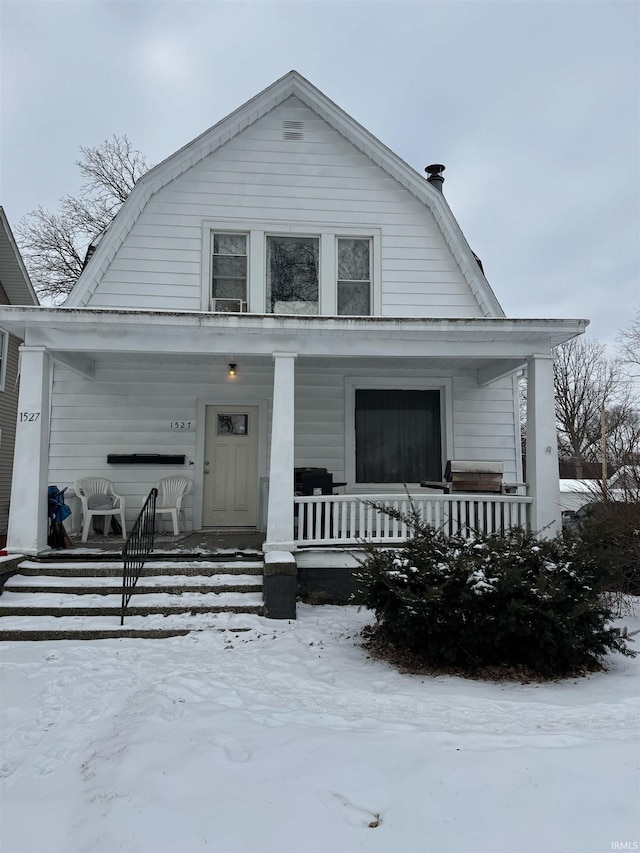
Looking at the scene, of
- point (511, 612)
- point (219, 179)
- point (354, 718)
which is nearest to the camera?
point (354, 718)

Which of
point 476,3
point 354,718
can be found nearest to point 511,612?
point 354,718

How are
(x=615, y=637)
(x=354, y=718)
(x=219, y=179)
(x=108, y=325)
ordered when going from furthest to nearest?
(x=219, y=179) → (x=108, y=325) → (x=615, y=637) → (x=354, y=718)

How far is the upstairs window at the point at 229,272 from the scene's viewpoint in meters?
8.43

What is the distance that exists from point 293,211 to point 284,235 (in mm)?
410

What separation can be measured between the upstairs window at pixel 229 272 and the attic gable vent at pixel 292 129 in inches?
71.9

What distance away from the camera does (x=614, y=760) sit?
8.77 ft

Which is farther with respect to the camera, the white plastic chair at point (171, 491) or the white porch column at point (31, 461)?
the white plastic chair at point (171, 491)

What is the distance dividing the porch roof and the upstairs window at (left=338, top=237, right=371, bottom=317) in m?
2.14

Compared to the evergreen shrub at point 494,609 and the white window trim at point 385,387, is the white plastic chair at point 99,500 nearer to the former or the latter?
the white window trim at point 385,387

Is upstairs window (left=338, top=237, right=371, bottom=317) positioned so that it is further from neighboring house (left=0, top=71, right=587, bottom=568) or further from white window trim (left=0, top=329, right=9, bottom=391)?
white window trim (left=0, top=329, right=9, bottom=391)

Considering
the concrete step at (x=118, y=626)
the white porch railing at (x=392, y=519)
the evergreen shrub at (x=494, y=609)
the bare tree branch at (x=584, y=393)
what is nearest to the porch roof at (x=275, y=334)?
the white porch railing at (x=392, y=519)

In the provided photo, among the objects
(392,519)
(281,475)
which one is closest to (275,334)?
(281,475)

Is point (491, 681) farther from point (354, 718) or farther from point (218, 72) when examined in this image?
point (218, 72)

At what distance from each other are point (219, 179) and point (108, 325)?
3658 mm
